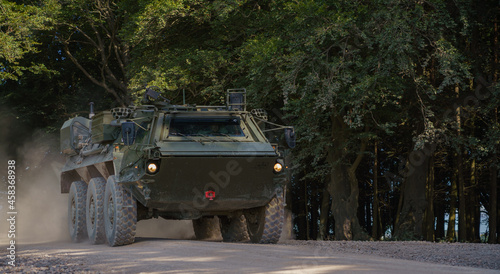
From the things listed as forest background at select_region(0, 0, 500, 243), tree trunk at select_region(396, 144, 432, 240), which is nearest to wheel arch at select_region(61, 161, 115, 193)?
forest background at select_region(0, 0, 500, 243)

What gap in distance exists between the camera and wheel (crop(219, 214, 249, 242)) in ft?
49.9

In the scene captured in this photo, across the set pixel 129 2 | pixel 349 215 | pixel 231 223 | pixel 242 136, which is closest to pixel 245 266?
pixel 242 136

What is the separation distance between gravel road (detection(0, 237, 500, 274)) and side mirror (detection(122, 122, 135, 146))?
183 cm

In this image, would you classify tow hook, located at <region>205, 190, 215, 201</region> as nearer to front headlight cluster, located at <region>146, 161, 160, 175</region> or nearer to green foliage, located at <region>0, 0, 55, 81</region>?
front headlight cluster, located at <region>146, 161, 160, 175</region>

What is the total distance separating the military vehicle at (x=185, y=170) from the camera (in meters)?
12.9

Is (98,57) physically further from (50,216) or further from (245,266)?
(245,266)

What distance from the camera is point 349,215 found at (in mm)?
24641

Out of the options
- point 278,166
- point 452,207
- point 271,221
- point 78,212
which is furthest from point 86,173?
point 452,207

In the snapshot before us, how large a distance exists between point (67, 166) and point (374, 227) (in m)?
16.1

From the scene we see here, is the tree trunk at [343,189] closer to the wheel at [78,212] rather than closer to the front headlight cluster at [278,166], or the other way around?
the wheel at [78,212]

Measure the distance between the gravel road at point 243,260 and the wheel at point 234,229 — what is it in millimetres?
2297

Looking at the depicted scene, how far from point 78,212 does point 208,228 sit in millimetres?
2900

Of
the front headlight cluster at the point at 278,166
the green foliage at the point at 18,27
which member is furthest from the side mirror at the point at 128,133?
the green foliage at the point at 18,27

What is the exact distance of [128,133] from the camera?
519 inches
